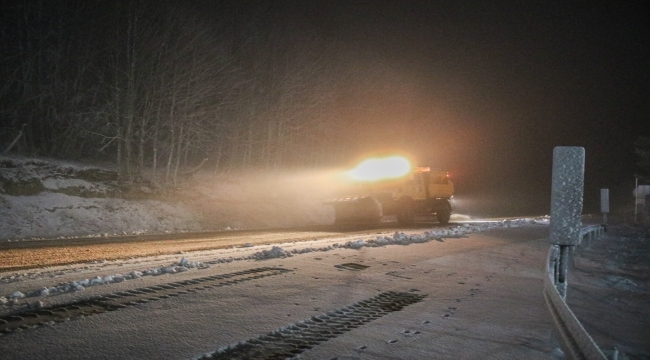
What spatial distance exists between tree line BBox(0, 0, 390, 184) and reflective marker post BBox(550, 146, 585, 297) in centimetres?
2390

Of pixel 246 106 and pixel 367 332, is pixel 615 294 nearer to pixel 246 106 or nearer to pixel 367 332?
pixel 367 332

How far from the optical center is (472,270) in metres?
9.13

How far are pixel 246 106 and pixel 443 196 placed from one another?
16.0 m

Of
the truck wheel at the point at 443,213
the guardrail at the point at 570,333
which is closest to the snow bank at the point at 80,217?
the truck wheel at the point at 443,213

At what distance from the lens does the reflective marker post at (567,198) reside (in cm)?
658

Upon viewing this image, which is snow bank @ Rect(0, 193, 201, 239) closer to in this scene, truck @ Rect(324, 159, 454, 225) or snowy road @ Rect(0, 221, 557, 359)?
truck @ Rect(324, 159, 454, 225)

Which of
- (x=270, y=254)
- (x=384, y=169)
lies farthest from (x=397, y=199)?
(x=270, y=254)

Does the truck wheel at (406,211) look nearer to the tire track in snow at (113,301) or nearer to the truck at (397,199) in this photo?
the truck at (397,199)

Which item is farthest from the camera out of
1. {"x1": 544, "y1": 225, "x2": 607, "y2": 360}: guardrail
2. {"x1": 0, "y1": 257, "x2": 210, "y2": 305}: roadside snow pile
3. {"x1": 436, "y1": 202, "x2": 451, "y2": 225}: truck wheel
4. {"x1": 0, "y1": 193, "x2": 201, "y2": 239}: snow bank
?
{"x1": 436, "y1": 202, "x2": 451, "y2": 225}: truck wheel

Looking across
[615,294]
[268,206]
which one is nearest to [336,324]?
[615,294]

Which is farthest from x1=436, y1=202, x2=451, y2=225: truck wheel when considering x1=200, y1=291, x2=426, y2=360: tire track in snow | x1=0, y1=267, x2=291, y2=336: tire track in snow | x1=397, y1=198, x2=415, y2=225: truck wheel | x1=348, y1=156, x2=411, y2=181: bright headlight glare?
x1=200, y1=291, x2=426, y2=360: tire track in snow

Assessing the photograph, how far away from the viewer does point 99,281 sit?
21.5 ft

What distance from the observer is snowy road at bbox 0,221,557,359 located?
14.2 ft

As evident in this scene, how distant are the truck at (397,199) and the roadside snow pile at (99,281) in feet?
56.7
